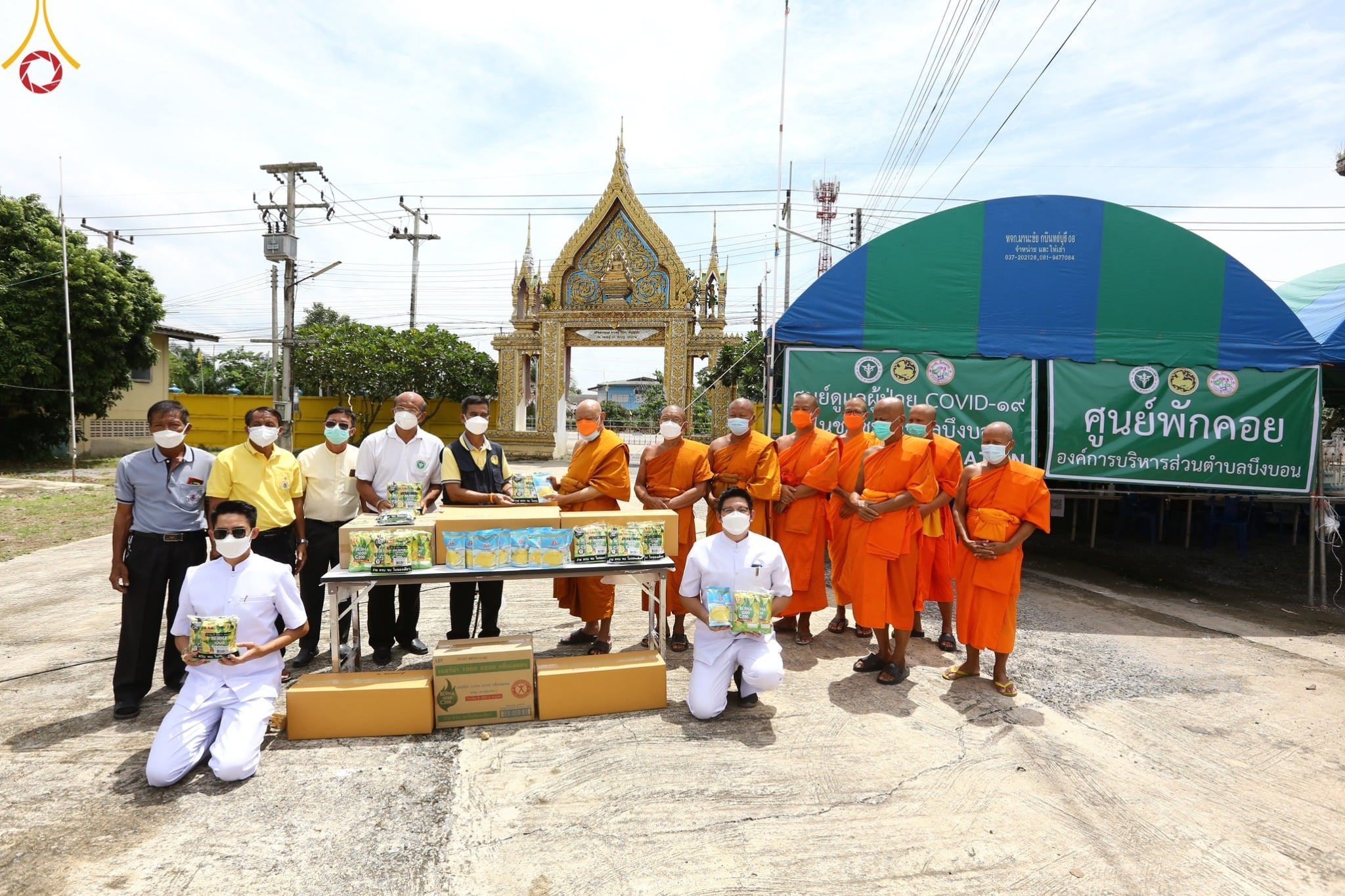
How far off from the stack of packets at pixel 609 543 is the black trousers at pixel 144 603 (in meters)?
2.25

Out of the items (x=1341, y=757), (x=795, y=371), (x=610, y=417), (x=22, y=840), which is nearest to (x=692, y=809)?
(x=22, y=840)

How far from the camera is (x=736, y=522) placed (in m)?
4.05

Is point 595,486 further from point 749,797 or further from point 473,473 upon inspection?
point 749,797

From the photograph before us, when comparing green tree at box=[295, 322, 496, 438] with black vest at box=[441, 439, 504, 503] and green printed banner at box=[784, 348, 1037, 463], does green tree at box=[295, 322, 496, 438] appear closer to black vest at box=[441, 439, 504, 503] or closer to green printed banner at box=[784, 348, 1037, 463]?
green printed banner at box=[784, 348, 1037, 463]

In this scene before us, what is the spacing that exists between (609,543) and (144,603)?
2.76 m

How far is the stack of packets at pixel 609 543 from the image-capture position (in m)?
4.16

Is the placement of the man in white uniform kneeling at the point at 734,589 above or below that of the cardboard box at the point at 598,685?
above

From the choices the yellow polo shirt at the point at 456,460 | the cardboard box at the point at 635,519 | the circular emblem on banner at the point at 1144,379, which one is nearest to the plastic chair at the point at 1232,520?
the circular emblem on banner at the point at 1144,379

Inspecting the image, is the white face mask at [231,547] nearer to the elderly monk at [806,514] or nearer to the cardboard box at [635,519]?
the cardboard box at [635,519]

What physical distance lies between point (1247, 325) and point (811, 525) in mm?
6236

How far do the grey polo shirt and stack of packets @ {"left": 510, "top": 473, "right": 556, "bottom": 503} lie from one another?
1925 millimetres

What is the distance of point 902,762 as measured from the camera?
352 centimetres

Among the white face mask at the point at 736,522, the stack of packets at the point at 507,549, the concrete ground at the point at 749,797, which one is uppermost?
the white face mask at the point at 736,522

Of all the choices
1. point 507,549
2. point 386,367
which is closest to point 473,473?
point 507,549
